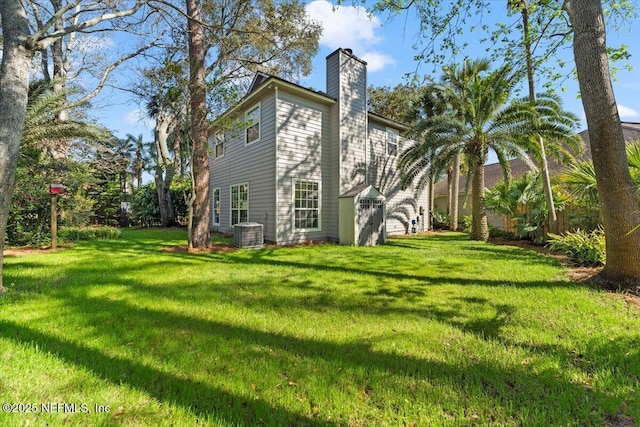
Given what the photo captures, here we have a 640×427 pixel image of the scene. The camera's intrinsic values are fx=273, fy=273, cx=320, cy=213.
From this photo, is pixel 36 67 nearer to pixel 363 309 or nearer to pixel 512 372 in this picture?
pixel 363 309

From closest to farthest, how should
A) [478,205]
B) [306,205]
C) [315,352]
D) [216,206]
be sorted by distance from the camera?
[315,352], [306,205], [478,205], [216,206]

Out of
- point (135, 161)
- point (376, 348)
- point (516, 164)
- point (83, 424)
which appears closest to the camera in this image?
point (83, 424)

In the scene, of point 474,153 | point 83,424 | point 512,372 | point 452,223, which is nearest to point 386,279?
point 512,372

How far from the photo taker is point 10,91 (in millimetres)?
3730

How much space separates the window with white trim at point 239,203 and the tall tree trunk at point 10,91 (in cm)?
797

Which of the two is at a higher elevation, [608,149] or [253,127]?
[253,127]

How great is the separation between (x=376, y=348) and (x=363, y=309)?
1.03m

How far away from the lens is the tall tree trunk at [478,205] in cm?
1061

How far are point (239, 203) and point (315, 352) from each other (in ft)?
34.8

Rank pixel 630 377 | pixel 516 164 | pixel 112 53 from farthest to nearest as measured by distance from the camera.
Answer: pixel 516 164
pixel 112 53
pixel 630 377

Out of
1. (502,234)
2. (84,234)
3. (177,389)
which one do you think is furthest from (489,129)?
(84,234)

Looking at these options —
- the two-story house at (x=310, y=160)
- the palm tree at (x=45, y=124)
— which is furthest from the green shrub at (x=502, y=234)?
the palm tree at (x=45, y=124)

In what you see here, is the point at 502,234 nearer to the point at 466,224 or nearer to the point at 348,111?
the point at 466,224

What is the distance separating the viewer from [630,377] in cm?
216
